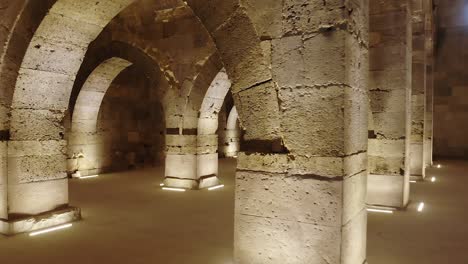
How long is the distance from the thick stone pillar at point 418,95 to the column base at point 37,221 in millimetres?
7261

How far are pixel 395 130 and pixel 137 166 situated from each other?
288 inches

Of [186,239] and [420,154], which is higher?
[420,154]

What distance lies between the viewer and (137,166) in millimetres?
10633

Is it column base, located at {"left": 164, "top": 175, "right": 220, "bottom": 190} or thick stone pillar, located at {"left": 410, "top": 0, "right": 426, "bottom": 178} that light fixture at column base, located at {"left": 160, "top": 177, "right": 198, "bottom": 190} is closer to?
column base, located at {"left": 164, "top": 175, "right": 220, "bottom": 190}

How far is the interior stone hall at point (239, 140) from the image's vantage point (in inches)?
96.7

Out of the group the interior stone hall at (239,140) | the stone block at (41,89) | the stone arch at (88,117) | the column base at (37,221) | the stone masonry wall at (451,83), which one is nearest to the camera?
the interior stone hall at (239,140)

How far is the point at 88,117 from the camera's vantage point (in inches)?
345

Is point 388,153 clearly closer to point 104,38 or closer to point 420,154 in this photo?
point 420,154

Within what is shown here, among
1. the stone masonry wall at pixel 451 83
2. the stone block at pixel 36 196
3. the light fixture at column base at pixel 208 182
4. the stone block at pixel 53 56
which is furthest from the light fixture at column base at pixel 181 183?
the stone masonry wall at pixel 451 83

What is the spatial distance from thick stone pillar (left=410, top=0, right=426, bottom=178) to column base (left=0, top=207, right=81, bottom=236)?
726 centimetres

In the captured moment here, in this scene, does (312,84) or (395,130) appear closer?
(312,84)

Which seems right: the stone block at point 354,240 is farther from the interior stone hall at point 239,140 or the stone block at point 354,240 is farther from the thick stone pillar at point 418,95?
the thick stone pillar at point 418,95

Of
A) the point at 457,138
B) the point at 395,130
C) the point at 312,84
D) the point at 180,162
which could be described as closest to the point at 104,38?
the point at 180,162

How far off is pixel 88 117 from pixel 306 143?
742 cm
